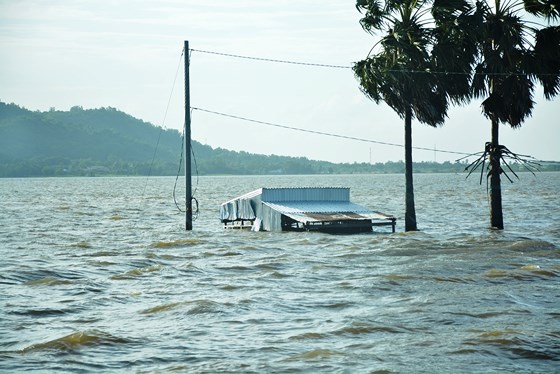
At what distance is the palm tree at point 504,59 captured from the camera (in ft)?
131

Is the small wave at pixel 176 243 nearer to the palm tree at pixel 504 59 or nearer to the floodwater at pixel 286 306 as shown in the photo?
the floodwater at pixel 286 306

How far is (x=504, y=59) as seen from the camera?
41.2 m

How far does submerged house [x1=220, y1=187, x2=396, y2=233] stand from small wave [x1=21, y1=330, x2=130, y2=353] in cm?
2556

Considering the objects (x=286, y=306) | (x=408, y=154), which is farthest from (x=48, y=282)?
(x=408, y=154)

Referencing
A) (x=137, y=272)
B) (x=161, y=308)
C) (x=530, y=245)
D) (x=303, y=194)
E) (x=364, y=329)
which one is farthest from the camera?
(x=303, y=194)

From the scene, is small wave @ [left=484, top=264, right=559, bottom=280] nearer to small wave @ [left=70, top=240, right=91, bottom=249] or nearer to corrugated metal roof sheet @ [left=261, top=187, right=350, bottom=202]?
small wave @ [left=70, top=240, right=91, bottom=249]

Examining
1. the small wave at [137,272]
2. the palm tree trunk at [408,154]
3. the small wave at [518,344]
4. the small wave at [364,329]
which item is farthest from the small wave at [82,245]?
the small wave at [518,344]

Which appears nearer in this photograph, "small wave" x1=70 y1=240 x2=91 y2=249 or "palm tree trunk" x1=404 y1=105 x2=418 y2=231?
"small wave" x1=70 y1=240 x2=91 y2=249

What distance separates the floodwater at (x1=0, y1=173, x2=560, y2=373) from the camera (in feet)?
59.0

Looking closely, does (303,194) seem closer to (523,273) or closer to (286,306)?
(523,273)

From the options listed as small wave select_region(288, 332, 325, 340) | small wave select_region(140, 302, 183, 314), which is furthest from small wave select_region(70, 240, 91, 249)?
small wave select_region(288, 332, 325, 340)

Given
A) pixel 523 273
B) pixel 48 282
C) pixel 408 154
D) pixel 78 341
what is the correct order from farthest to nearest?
pixel 408 154 → pixel 523 273 → pixel 48 282 → pixel 78 341

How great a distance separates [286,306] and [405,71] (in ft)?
72.1

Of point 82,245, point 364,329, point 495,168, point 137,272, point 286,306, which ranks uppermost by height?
point 495,168
